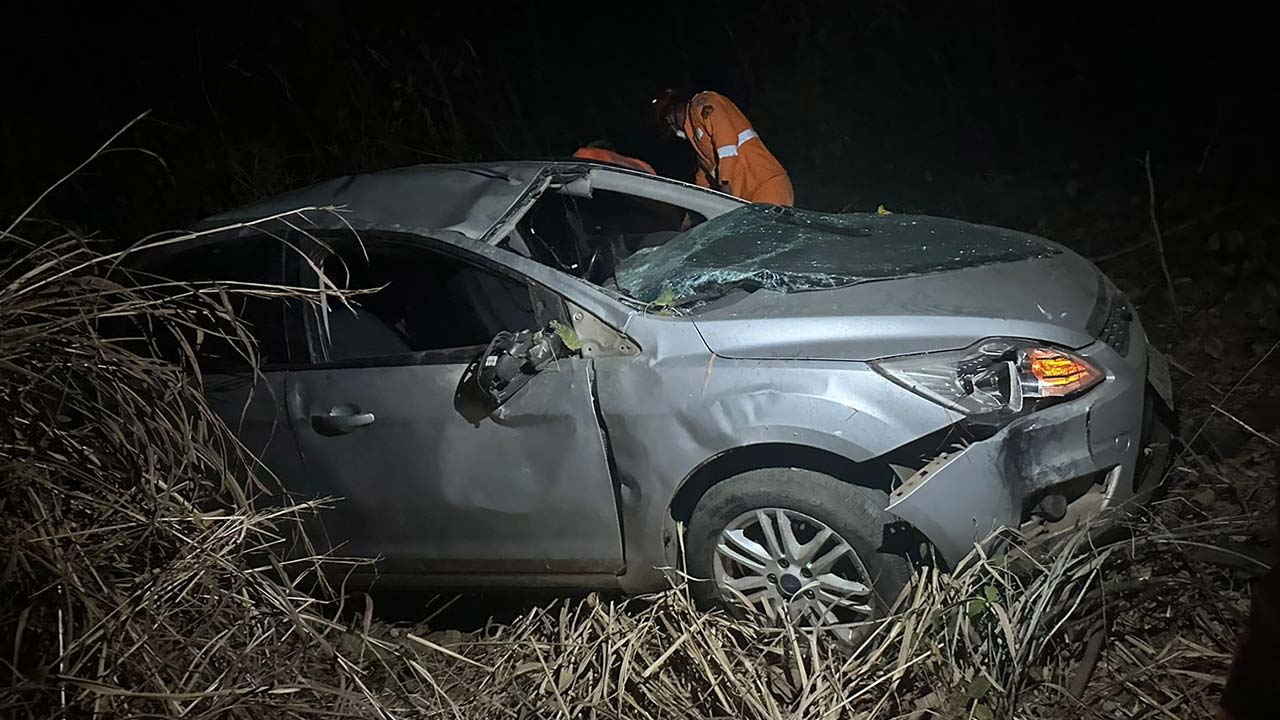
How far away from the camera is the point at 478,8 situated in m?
10.8

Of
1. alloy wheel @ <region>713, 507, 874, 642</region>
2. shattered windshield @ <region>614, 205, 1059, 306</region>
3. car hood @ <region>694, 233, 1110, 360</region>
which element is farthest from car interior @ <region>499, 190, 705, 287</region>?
alloy wheel @ <region>713, 507, 874, 642</region>

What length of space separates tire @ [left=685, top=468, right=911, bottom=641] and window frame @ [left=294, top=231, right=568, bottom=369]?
77cm

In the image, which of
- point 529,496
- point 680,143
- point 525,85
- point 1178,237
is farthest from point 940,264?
point 525,85

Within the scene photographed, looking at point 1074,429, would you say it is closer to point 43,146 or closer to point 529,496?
point 529,496

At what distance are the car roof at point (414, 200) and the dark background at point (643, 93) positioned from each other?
3.49 metres

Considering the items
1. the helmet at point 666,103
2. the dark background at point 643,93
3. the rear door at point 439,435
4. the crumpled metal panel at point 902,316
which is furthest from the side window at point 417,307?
the dark background at point 643,93

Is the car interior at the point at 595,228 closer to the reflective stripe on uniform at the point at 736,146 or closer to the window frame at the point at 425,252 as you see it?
the window frame at the point at 425,252

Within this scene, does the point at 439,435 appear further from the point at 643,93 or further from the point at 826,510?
the point at 643,93

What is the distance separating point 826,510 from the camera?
2826 millimetres

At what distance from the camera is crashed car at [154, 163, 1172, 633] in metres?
2.76

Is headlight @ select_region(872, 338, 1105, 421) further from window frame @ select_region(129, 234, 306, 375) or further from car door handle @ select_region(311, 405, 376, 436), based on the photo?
window frame @ select_region(129, 234, 306, 375)

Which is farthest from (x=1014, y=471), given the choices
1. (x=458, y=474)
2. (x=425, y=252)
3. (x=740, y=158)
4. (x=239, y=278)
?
(x=740, y=158)

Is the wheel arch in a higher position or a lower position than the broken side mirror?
lower

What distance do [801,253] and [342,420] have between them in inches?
67.3
